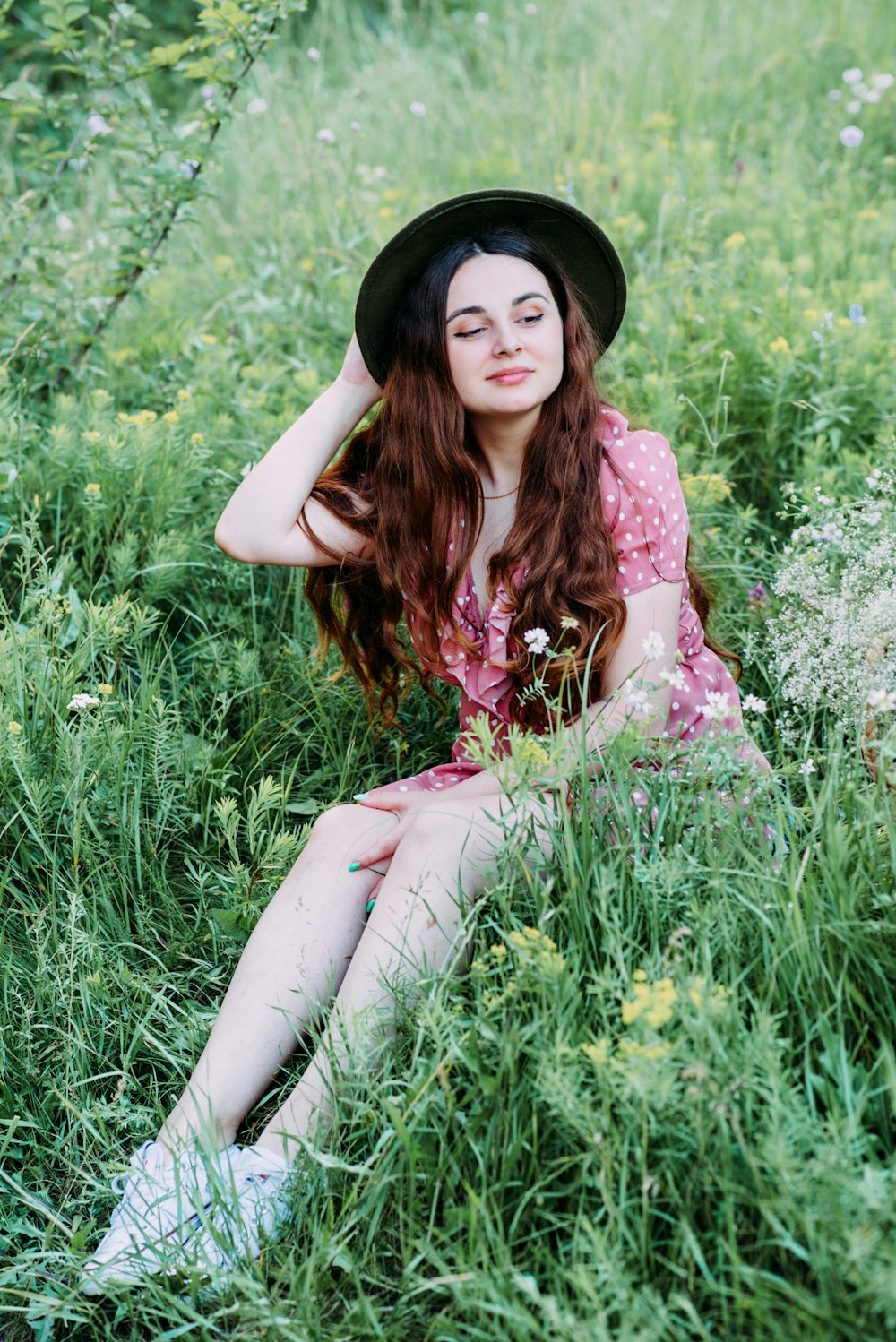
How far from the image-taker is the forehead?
2.37 metres

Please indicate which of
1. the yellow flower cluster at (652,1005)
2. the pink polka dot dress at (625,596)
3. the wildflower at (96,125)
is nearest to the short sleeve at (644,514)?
the pink polka dot dress at (625,596)

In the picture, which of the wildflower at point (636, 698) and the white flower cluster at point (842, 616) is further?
the white flower cluster at point (842, 616)

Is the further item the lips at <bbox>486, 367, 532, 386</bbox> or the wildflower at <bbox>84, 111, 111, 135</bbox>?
the wildflower at <bbox>84, 111, 111, 135</bbox>

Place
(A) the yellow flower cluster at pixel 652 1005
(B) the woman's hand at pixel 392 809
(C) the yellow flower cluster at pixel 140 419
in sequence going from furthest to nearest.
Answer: (C) the yellow flower cluster at pixel 140 419 < (B) the woman's hand at pixel 392 809 < (A) the yellow flower cluster at pixel 652 1005

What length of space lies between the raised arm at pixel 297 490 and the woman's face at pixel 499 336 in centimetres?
27

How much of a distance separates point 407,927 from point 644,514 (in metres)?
0.91

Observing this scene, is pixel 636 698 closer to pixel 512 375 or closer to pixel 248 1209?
pixel 512 375

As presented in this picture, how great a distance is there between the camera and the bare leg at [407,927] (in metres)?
1.97

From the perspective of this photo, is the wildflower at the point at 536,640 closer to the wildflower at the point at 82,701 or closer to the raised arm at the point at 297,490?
the raised arm at the point at 297,490

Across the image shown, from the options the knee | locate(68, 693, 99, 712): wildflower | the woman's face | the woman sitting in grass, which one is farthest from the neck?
locate(68, 693, 99, 712): wildflower

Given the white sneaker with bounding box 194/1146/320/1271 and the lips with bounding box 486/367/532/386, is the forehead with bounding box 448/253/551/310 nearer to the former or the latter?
the lips with bounding box 486/367/532/386

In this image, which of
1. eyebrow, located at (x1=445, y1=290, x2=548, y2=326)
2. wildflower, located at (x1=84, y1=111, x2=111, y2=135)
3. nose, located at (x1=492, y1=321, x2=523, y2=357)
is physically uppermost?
wildflower, located at (x1=84, y1=111, x2=111, y2=135)

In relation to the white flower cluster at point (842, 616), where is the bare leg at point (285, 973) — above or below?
below

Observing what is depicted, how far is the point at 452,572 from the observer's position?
8.27 ft
